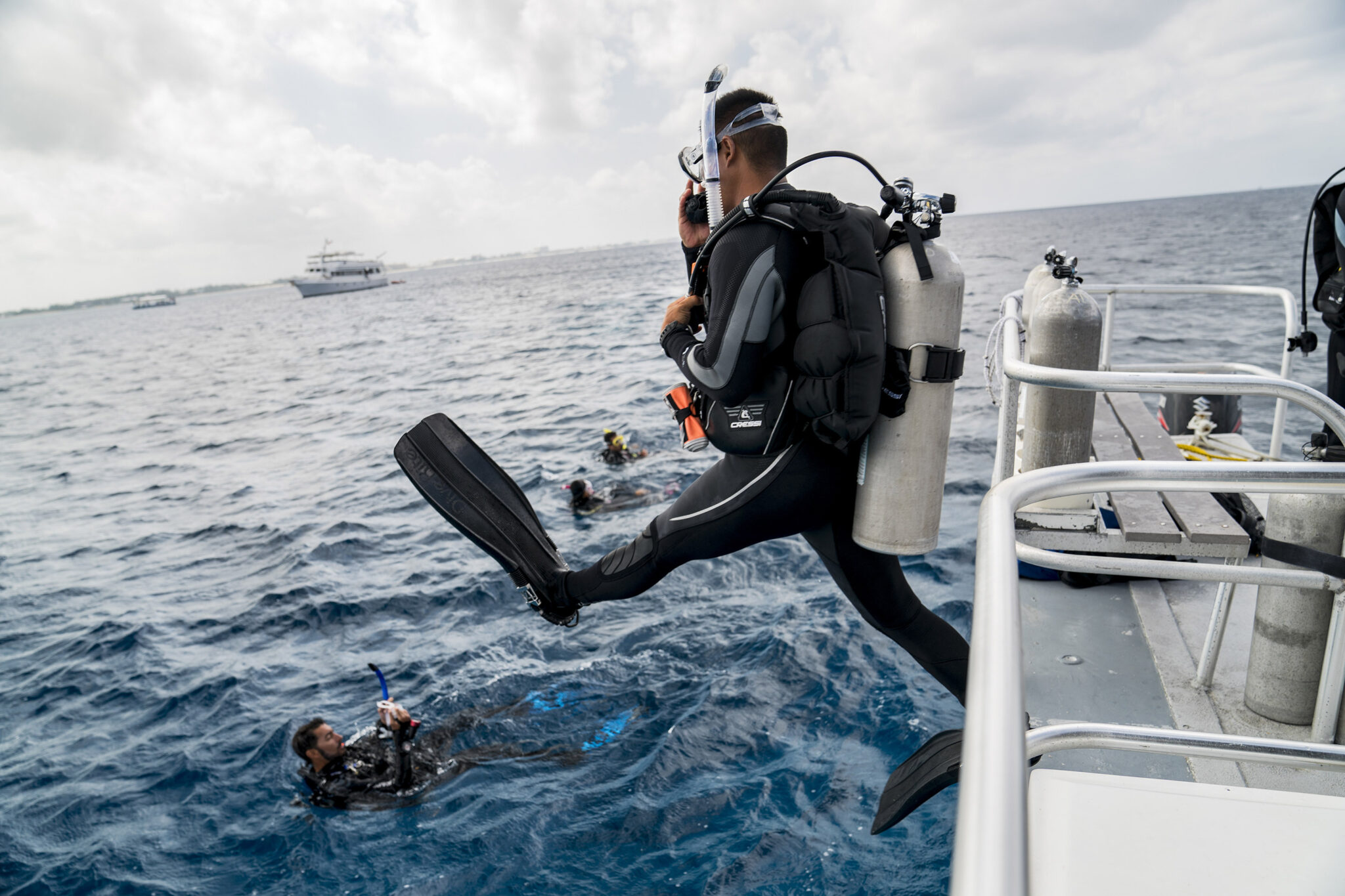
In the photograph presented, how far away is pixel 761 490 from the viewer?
2.85 metres

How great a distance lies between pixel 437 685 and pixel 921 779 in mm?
5065

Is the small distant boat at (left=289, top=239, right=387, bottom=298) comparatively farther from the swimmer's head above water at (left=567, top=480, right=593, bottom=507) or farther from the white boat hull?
the swimmer's head above water at (left=567, top=480, right=593, bottom=507)

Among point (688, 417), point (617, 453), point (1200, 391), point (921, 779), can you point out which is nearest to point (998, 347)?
point (1200, 391)

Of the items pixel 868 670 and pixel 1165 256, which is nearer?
pixel 868 670

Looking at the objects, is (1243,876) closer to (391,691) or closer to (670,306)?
(670,306)

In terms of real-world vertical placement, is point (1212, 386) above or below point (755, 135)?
below

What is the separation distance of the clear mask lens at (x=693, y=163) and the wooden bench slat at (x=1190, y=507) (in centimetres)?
216

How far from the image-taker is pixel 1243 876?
1112 millimetres

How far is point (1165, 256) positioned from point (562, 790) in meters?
52.1

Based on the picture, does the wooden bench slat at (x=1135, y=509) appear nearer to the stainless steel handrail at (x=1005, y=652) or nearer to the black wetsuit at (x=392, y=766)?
the stainless steel handrail at (x=1005, y=652)

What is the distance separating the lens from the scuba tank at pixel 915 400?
2594 millimetres

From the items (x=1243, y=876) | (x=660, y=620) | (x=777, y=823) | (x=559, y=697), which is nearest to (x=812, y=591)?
(x=660, y=620)

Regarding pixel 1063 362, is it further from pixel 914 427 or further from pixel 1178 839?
pixel 1178 839

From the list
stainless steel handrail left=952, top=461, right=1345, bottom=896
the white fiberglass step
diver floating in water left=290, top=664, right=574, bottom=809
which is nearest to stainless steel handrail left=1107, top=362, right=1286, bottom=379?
stainless steel handrail left=952, top=461, right=1345, bottom=896
